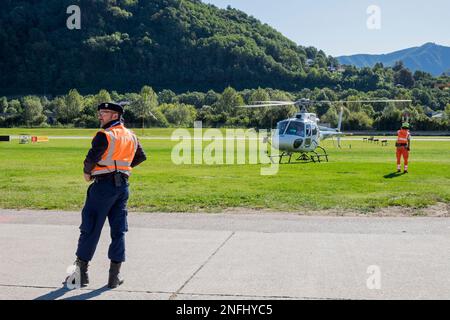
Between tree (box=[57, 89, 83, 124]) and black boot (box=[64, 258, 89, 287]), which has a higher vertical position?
tree (box=[57, 89, 83, 124])

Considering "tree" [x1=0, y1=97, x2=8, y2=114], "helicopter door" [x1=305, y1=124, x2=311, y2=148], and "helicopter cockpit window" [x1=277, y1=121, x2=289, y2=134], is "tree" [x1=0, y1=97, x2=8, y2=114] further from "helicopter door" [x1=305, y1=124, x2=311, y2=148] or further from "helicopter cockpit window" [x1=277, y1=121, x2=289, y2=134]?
"helicopter door" [x1=305, y1=124, x2=311, y2=148]

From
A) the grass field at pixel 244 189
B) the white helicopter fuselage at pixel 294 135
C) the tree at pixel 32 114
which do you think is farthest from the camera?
the tree at pixel 32 114

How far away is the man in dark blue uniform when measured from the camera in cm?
601

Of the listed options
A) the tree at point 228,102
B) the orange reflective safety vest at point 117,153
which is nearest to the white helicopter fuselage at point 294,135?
the orange reflective safety vest at point 117,153

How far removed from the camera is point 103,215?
607 cm

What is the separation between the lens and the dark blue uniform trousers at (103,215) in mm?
6039

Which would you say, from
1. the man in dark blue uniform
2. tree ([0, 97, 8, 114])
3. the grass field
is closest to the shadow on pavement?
the man in dark blue uniform

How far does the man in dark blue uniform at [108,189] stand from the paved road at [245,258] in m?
0.34

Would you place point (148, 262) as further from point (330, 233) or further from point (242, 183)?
point (242, 183)

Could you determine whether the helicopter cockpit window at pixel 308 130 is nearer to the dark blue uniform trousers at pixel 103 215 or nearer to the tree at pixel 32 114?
the dark blue uniform trousers at pixel 103 215

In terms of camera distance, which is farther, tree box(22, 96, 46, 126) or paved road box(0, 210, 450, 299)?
tree box(22, 96, 46, 126)

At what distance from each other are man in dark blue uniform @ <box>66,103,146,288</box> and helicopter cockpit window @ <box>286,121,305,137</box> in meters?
21.4

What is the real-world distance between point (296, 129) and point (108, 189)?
2184cm

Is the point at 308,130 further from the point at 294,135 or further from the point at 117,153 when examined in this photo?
the point at 117,153
